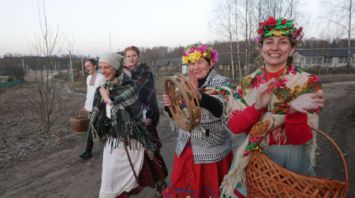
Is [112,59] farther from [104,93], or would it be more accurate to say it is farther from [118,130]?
[118,130]

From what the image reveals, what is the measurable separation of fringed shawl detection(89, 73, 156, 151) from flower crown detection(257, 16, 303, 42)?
1.85 meters

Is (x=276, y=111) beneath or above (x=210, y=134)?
above

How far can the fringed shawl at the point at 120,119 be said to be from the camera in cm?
321

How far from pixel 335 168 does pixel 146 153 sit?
2.91m

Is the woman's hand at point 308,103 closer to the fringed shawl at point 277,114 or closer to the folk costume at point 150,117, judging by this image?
the fringed shawl at point 277,114

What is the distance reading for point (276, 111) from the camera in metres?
1.76

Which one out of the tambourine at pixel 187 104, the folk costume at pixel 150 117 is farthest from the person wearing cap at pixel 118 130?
the tambourine at pixel 187 104

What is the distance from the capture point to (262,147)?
1.87 metres

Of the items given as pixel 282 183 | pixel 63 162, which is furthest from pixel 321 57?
pixel 282 183

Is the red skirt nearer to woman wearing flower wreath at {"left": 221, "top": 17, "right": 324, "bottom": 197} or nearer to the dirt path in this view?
woman wearing flower wreath at {"left": 221, "top": 17, "right": 324, "bottom": 197}

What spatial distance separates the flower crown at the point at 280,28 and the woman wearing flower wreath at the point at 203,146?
26.7 inches

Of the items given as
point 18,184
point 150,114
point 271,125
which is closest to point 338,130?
point 150,114

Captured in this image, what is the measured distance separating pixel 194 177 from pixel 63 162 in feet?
11.4

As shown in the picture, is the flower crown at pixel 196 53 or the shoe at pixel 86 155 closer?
the flower crown at pixel 196 53
